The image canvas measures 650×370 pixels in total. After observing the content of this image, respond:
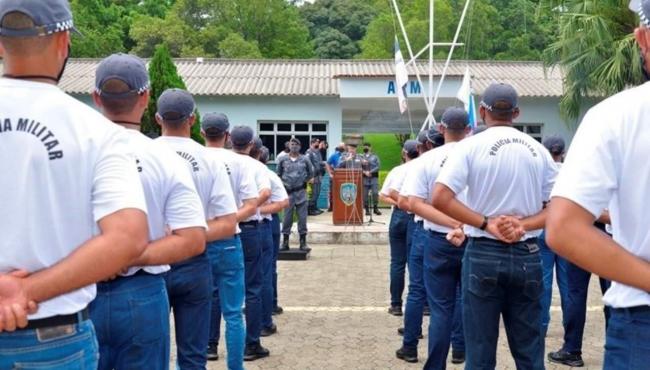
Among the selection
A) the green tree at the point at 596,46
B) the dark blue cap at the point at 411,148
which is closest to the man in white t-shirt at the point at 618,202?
the dark blue cap at the point at 411,148

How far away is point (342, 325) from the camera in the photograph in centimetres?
811

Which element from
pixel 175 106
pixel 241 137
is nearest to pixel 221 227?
pixel 175 106

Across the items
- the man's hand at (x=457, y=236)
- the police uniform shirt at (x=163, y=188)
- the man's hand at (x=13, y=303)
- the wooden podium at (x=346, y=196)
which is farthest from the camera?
the wooden podium at (x=346, y=196)

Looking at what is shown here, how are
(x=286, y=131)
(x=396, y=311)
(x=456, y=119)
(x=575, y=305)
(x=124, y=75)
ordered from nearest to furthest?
(x=124, y=75)
(x=456, y=119)
(x=575, y=305)
(x=396, y=311)
(x=286, y=131)

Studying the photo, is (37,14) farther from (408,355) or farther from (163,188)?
(408,355)

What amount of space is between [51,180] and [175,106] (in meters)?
2.63

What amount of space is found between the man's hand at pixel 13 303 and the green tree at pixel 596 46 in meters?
14.5

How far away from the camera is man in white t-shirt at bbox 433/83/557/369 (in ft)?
14.4

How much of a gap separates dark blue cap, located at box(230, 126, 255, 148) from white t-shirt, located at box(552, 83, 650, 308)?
5.01m

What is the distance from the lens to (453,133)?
6039 millimetres

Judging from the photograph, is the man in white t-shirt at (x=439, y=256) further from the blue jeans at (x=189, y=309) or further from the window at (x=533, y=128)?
the window at (x=533, y=128)

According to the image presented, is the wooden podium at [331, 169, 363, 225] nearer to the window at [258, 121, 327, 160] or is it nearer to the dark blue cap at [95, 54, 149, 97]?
the window at [258, 121, 327, 160]

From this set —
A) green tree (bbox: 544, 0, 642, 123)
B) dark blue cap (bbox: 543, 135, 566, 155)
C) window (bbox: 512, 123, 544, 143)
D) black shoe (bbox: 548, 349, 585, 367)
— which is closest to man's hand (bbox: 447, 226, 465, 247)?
black shoe (bbox: 548, 349, 585, 367)

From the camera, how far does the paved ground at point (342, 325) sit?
22.1 ft
